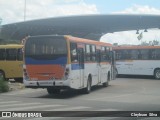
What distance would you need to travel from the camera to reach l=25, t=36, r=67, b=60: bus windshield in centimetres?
1908

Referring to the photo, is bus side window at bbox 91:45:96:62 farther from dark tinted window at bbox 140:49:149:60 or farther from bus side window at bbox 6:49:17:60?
dark tinted window at bbox 140:49:149:60

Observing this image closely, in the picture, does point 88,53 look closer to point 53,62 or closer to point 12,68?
point 53,62

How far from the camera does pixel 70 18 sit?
76.9 m

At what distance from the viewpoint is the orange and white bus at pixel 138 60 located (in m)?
36.1

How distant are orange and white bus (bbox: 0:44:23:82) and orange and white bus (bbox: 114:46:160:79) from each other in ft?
34.7

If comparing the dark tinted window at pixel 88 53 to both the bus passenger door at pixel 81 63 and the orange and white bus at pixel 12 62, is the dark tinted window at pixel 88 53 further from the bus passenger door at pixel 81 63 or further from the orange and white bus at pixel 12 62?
the orange and white bus at pixel 12 62

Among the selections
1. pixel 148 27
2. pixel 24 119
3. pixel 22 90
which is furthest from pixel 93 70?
pixel 148 27

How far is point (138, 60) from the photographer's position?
37.0 meters

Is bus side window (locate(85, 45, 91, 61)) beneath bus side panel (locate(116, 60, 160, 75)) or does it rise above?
above

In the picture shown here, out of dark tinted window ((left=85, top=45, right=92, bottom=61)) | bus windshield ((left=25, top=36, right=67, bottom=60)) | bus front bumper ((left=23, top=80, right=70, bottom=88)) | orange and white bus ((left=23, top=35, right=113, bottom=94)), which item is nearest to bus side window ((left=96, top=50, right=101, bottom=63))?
dark tinted window ((left=85, top=45, right=92, bottom=61))

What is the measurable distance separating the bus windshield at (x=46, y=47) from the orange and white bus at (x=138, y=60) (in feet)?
58.9

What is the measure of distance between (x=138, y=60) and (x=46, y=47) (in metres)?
18.8

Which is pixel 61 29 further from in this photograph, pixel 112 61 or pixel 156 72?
pixel 112 61

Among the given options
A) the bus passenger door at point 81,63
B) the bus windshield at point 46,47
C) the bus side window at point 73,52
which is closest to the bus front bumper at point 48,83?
the bus windshield at point 46,47
